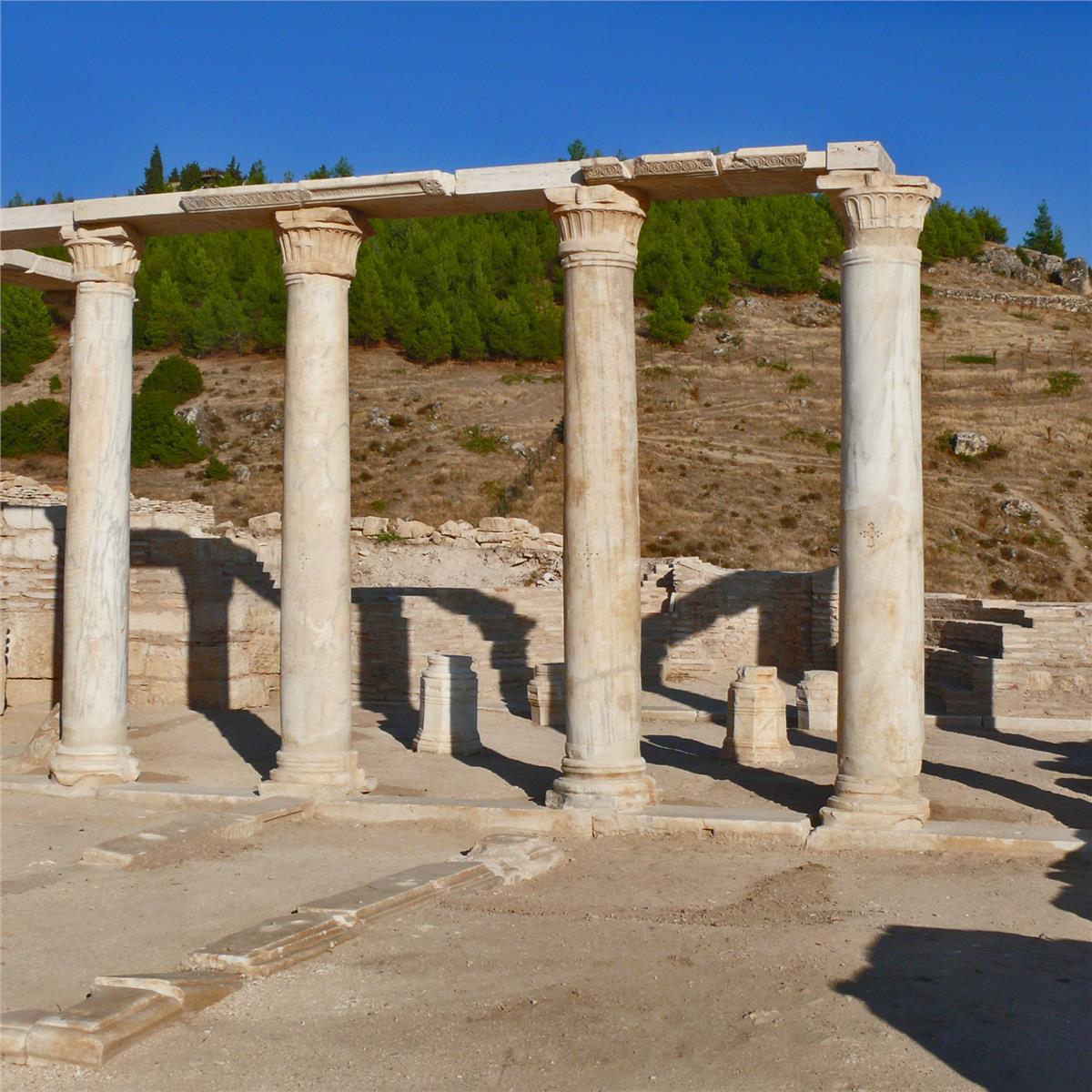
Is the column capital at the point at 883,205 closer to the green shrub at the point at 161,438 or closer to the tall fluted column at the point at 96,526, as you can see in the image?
the tall fluted column at the point at 96,526

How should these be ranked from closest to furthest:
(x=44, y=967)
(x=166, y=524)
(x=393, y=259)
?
(x=44, y=967) → (x=166, y=524) → (x=393, y=259)

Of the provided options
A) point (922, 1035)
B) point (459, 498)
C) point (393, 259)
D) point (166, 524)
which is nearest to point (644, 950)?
point (922, 1035)

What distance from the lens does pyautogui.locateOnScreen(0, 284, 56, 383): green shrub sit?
66000 millimetres

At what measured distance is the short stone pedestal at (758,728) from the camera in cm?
1598

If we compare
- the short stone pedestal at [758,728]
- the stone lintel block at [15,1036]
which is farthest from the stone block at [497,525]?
the stone lintel block at [15,1036]

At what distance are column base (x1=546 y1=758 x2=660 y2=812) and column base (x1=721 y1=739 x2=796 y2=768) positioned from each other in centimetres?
411

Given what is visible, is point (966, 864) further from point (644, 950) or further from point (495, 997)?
point (495, 997)

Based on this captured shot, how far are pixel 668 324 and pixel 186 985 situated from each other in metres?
63.5

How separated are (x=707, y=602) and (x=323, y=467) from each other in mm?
15677

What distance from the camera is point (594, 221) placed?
12.0 m

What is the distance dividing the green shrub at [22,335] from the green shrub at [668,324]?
29.8 m

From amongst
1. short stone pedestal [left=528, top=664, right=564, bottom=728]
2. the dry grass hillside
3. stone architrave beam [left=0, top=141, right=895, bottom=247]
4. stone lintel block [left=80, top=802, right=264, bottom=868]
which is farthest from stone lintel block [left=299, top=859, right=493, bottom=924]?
the dry grass hillside

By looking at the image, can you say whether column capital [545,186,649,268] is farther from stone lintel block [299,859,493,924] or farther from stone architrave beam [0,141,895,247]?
stone lintel block [299,859,493,924]

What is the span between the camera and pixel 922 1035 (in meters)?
6.52
